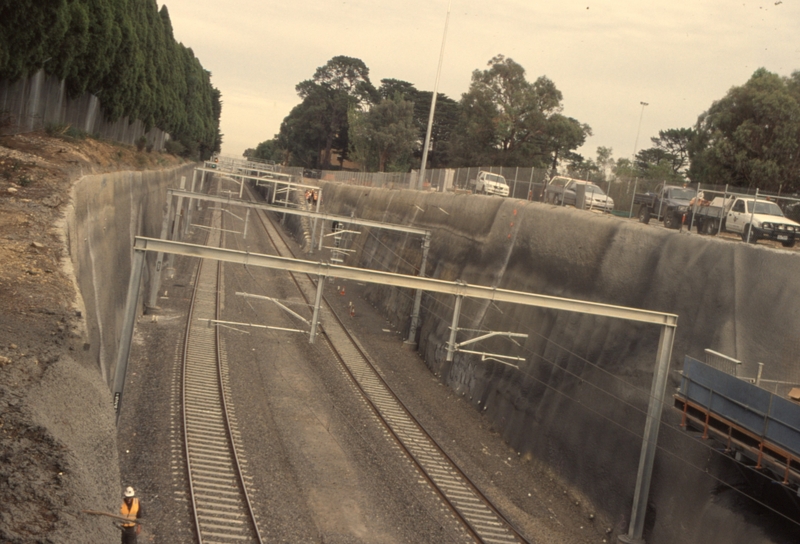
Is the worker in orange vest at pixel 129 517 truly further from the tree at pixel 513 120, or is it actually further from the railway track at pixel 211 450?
the tree at pixel 513 120

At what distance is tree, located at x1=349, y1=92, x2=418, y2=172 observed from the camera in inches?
3396

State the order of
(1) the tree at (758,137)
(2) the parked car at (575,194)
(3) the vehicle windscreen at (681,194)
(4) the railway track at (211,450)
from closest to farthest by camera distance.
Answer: (4) the railway track at (211,450) < (3) the vehicle windscreen at (681,194) < (2) the parked car at (575,194) < (1) the tree at (758,137)

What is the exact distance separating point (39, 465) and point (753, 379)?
11.4 m

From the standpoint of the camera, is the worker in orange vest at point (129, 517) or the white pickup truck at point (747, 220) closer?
the worker in orange vest at point (129, 517)

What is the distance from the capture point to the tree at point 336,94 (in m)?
109

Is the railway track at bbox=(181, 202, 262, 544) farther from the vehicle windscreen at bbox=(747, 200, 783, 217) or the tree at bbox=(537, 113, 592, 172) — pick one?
the tree at bbox=(537, 113, 592, 172)

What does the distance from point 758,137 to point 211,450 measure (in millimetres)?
35861

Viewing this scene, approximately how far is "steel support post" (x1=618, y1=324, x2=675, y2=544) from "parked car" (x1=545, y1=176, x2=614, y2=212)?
10.2m

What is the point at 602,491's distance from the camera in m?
15.6

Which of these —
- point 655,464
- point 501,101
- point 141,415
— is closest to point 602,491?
point 655,464

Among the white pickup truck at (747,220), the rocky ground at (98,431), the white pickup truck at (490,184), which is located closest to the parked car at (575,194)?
the white pickup truck at (747,220)

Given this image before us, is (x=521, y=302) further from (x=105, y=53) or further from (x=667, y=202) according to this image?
(x=105, y=53)

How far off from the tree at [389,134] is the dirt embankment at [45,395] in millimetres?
68078

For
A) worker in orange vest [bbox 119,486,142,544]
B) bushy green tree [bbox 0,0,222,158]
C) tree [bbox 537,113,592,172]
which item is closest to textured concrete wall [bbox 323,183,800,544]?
worker in orange vest [bbox 119,486,142,544]
